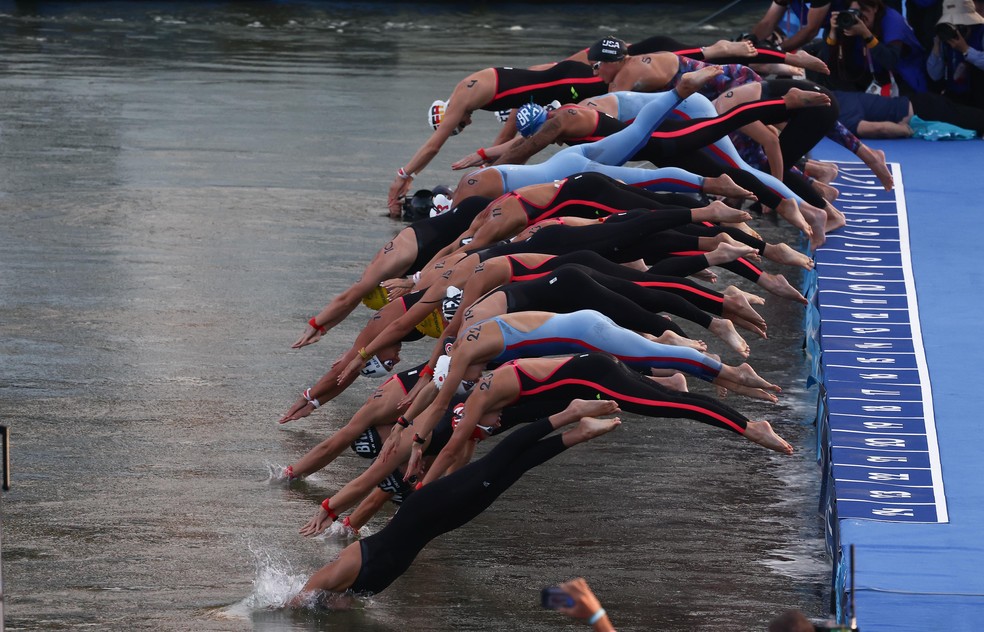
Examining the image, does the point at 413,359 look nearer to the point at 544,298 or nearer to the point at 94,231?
the point at 544,298

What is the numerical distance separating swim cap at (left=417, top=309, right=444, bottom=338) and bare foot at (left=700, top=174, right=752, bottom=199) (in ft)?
5.61

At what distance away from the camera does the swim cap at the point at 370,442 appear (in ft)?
24.5

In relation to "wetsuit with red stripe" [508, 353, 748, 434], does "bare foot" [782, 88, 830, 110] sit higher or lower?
higher

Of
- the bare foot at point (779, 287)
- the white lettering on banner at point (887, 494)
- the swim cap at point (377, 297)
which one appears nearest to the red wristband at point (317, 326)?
the swim cap at point (377, 297)

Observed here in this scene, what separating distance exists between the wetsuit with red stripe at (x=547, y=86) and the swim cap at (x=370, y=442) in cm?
316

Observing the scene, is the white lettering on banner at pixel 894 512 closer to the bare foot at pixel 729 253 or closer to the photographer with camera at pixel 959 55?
the bare foot at pixel 729 253

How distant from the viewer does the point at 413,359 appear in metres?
9.26

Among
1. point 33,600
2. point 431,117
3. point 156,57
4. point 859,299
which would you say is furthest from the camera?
point 156,57

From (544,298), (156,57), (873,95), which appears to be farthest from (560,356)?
(156,57)

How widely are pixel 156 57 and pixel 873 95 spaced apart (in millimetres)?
8601

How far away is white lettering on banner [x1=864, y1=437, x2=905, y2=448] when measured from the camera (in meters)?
6.58

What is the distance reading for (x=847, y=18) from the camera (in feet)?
36.7

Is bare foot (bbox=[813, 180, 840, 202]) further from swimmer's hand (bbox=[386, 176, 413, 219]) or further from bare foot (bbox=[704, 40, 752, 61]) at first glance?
swimmer's hand (bbox=[386, 176, 413, 219])

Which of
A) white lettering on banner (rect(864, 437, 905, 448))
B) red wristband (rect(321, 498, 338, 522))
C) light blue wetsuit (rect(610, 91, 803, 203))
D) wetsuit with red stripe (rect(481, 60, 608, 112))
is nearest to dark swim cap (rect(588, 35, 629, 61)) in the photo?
wetsuit with red stripe (rect(481, 60, 608, 112))
